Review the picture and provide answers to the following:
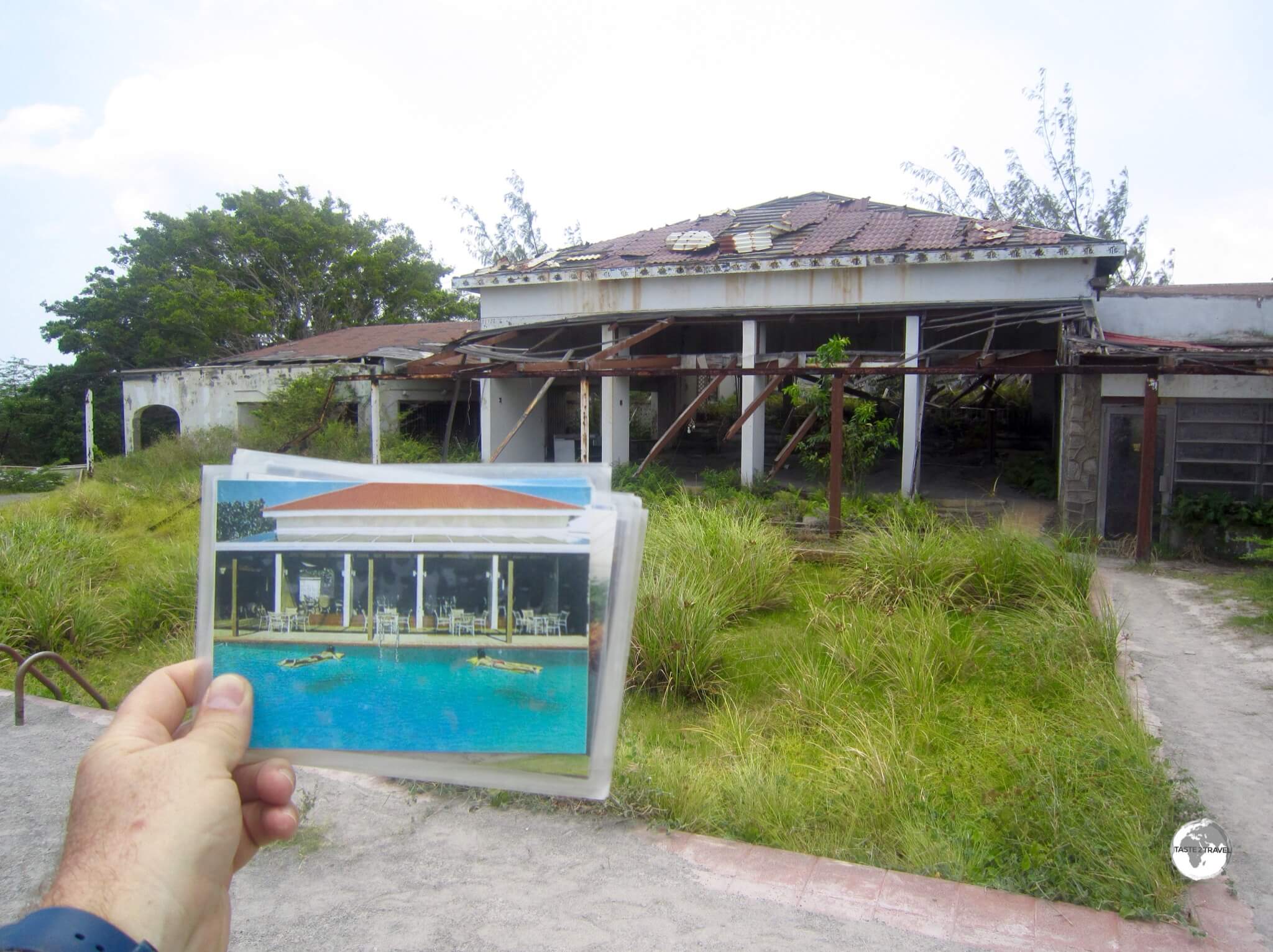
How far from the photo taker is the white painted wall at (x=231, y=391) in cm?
1753

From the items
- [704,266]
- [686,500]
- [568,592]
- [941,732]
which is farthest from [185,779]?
[704,266]

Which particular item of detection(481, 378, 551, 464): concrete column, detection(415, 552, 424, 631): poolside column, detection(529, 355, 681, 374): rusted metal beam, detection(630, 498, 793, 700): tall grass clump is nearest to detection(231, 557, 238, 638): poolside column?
detection(415, 552, 424, 631): poolside column

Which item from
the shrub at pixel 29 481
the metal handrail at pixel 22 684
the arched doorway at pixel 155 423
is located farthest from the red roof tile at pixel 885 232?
the arched doorway at pixel 155 423

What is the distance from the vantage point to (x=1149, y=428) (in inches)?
363

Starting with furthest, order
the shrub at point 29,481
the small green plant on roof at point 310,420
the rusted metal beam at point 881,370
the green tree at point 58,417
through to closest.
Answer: the green tree at point 58,417
the shrub at point 29,481
the small green plant on roof at point 310,420
the rusted metal beam at point 881,370

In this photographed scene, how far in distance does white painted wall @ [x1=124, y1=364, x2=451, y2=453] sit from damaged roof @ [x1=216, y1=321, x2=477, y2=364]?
1.52ft

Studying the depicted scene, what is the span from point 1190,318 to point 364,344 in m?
16.6

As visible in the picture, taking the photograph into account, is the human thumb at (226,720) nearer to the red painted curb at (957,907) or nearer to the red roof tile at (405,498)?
the red roof tile at (405,498)

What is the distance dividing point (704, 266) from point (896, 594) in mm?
7724

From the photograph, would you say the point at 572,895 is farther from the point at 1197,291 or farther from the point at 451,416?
the point at 1197,291

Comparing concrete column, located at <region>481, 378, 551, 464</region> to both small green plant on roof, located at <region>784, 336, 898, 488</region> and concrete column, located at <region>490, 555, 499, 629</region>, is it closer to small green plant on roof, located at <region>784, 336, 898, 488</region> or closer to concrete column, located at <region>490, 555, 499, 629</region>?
small green plant on roof, located at <region>784, 336, 898, 488</region>

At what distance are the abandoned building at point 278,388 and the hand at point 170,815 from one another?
51.0 feet

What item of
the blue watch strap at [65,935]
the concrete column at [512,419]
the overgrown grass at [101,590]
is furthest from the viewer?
the concrete column at [512,419]

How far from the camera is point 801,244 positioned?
14031 mm
